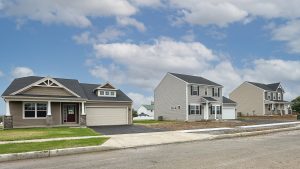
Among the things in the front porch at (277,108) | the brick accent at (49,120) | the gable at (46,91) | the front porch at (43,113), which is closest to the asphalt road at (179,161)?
the brick accent at (49,120)

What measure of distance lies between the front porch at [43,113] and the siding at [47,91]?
85 cm

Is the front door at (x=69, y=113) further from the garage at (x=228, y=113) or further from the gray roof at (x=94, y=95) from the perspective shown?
the garage at (x=228, y=113)

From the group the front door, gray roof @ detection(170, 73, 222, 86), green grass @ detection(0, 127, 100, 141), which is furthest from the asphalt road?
gray roof @ detection(170, 73, 222, 86)

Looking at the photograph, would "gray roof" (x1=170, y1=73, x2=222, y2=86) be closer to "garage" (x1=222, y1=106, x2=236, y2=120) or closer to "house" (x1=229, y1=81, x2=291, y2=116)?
"garage" (x1=222, y1=106, x2=236, y2=120)

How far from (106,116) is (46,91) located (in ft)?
24.7

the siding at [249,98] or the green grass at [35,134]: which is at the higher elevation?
the siding at [249,98]

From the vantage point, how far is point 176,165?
10914 millimetres

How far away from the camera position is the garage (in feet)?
181

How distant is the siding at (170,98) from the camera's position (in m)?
49.2

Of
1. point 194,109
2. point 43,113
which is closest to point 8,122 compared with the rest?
point 43,113

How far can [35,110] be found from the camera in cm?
3253

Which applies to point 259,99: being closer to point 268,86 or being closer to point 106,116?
point 268,86

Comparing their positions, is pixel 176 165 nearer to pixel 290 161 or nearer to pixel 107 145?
pixel 290 161

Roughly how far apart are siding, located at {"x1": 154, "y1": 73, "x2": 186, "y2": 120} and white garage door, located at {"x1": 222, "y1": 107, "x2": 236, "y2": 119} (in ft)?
31.2
